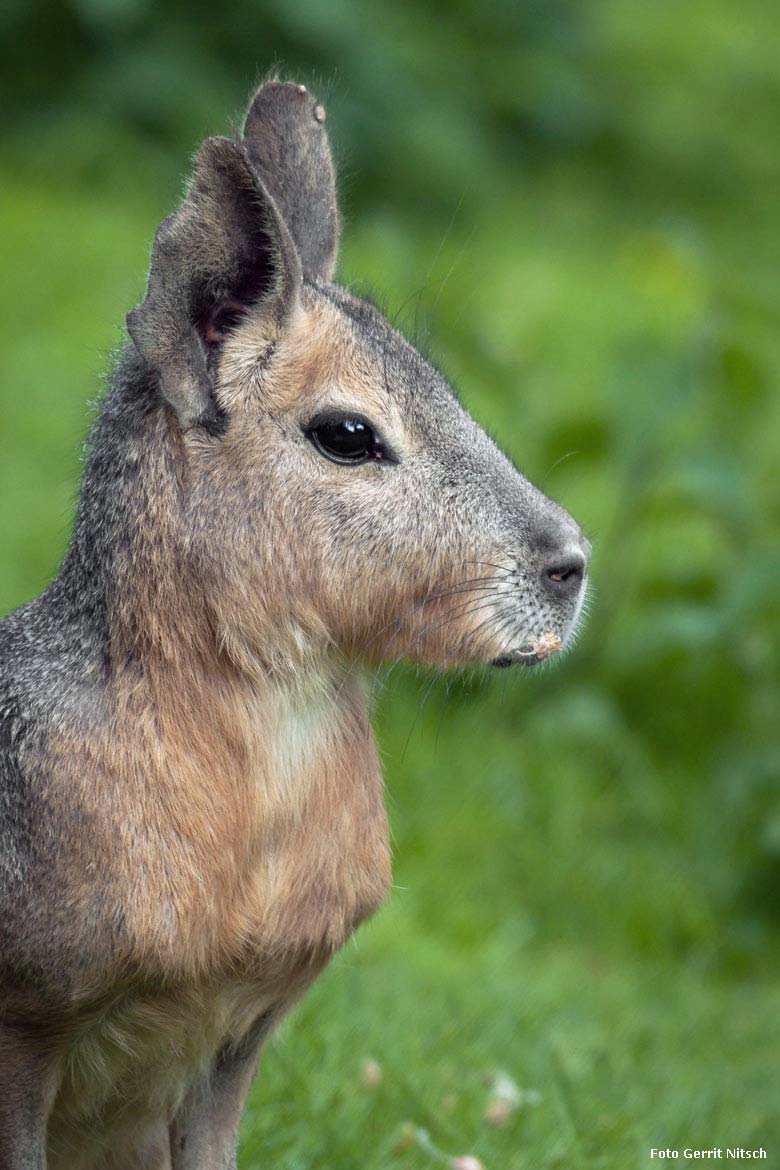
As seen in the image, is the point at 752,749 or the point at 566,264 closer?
the point at 752,749

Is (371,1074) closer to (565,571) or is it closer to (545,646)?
(545,646)

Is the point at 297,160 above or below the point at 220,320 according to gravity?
above

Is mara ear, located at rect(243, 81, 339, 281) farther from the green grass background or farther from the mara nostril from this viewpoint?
the mara nostril

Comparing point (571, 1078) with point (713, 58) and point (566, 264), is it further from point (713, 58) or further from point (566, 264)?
point (713, 58)

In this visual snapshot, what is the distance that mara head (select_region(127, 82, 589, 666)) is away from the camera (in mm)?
3064

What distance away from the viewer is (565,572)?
3.16 meters

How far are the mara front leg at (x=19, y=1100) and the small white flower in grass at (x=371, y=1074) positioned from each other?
140 centimetres

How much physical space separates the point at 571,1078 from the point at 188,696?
209 cm

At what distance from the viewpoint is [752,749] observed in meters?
6.39

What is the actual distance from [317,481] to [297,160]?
0.81 m

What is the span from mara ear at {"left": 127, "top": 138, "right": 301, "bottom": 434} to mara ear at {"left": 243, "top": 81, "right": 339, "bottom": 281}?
1.16 feet

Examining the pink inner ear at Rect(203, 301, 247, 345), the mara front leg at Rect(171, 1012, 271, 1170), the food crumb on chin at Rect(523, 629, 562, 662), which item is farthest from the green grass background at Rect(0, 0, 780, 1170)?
the pink inner ear at Rect(203, 301, 247, 345)

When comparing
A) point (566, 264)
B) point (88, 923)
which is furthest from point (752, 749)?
point (566, 264)

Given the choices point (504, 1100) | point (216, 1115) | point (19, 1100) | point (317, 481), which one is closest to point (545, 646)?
point (317, 481)
